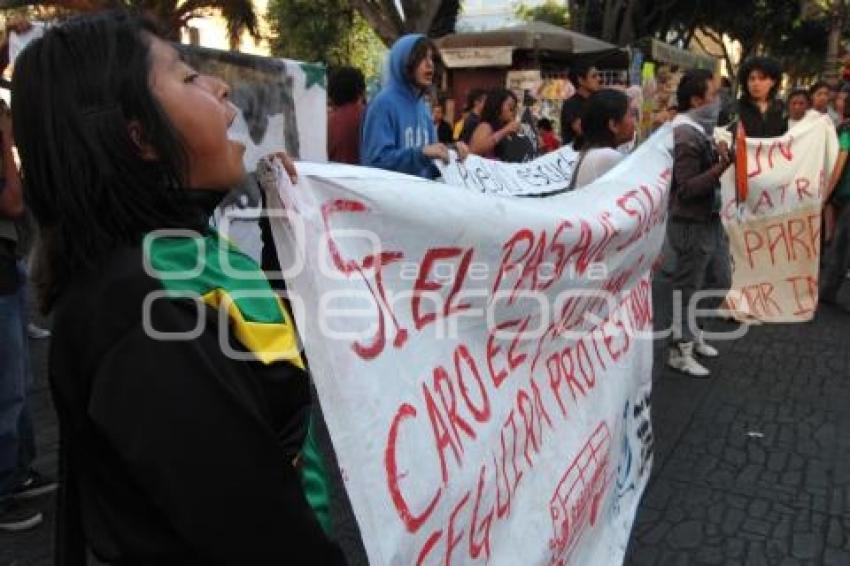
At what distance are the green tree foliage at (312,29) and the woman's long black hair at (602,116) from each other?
22.6m

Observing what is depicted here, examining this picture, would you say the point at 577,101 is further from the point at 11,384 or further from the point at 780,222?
the point at 11,384

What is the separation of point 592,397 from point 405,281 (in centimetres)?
96

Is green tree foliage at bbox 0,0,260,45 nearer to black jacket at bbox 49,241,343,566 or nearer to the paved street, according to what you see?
the paved street

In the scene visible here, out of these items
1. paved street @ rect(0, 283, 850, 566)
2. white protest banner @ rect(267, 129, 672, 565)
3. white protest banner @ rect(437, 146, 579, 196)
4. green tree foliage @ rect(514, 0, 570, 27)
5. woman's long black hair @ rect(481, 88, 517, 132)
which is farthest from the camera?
green tree foliage @ rect(514, 0, 570, 27)

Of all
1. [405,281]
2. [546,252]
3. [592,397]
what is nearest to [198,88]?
[405,281]

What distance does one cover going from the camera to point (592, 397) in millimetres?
2295

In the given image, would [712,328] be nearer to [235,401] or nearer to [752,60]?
[752,60]

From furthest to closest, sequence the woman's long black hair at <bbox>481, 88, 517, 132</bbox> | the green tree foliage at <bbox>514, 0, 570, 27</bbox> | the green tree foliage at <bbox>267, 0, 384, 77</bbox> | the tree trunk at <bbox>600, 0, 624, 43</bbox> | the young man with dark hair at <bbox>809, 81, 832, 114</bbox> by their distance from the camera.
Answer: the green tree foliage at <bbox>514, 0, 570, 27</bbox> → the green tree foliage at <bbox>267, 0, 384, 77</bbox> → the tree trunk at <bbox>600, 0, 624, 43</bbox> → the young man with dark hair at <bbox>809, 81, 832, 114</bbox> → the woman's long black hair at <bbox>481, 88, 517, 132</bbox>

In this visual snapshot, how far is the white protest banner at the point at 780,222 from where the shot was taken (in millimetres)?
5641

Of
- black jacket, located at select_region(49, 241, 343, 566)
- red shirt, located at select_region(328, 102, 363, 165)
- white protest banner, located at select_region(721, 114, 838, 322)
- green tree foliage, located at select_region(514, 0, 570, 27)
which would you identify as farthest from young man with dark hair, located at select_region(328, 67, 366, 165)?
green tree foliage, located at select_region(514, 0, 570, 27)

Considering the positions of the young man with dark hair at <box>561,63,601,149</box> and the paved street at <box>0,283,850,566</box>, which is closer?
the paved street at <box>0,283,850,566</box>

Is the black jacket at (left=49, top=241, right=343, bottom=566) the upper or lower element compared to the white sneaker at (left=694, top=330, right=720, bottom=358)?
upper

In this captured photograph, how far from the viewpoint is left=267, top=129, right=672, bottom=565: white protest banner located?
4.52 feet

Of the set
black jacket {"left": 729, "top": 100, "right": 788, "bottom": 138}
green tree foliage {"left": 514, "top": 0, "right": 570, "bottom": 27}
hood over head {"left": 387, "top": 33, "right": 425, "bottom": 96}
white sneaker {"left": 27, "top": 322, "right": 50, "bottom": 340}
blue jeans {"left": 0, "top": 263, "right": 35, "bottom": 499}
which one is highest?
green tree foliage {"left": 514, "top": 0, "right": 570, "bottom": 27}
